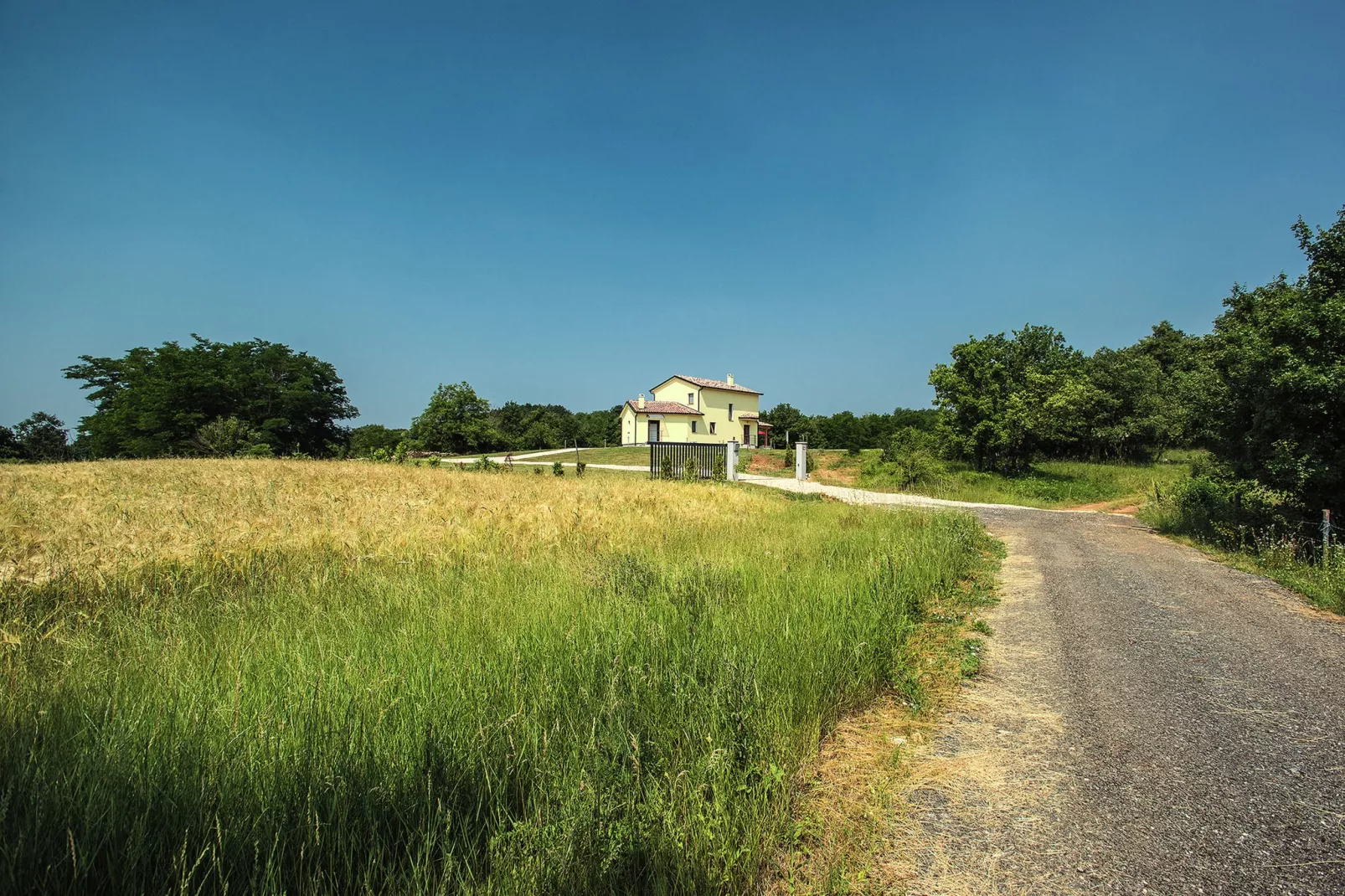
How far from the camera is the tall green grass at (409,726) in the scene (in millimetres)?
1831

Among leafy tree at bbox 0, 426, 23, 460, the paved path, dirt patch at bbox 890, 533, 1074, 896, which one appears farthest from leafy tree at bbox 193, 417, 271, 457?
the paved path

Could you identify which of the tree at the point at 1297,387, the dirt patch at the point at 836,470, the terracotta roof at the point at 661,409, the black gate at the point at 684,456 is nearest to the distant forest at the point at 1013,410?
the tree at the point at 1297,387

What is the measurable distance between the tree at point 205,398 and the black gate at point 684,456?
29.9 m

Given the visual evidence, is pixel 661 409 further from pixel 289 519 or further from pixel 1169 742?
pixel 1169 742

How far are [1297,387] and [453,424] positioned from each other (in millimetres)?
50216

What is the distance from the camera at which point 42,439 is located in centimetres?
3875

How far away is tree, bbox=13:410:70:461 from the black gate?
1427 inches

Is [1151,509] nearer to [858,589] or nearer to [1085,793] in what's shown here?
[858,589]

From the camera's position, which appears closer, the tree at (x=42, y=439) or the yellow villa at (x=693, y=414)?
the tree at (x=42, y=439)

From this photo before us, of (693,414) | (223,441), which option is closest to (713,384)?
(693,414)

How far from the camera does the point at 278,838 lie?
1.79 meters

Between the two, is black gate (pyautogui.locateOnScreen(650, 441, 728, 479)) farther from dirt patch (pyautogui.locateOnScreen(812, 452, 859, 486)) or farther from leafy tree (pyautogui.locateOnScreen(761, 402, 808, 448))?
leafy tree (pyautogui.locateOnScreen(761, 402, 808, 448))

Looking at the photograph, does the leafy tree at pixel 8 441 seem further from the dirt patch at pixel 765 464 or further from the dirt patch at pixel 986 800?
the dirt patch at pixel 986 800

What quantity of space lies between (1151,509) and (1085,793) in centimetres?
1638
